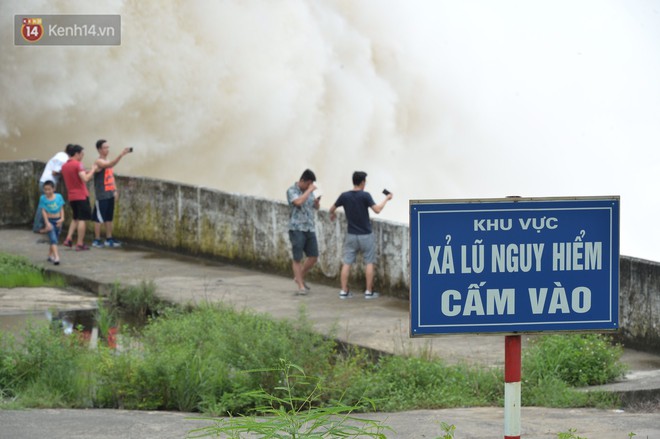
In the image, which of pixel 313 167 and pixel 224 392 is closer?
pixel 224 392

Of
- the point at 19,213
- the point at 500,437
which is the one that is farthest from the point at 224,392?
the point at 19,213

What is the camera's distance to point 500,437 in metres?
6.61

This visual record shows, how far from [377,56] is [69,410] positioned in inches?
924

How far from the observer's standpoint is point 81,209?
1542 centimetres

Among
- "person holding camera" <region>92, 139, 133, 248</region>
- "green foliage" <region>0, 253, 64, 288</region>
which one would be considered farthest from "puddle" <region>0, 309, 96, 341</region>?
"person holding camera" <region>92, 139, 133, 248</region>

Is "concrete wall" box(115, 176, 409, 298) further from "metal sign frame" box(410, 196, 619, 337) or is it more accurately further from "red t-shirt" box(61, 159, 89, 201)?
"metal sign frame" box(410, 196, 619, 337)

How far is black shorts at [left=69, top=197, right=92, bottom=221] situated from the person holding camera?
0.53 ft

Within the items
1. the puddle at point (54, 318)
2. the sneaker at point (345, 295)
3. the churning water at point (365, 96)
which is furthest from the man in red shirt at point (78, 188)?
the churning water at point (365, 96)

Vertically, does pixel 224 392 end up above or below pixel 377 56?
below

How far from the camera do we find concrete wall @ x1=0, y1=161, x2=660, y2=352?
41.3ft

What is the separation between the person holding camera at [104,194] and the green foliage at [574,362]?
7.91 m

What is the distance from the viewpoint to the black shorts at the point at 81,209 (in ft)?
50.5

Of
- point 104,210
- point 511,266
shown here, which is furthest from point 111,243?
point 511,266

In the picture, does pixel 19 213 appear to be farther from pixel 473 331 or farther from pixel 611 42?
pixel 611 42
